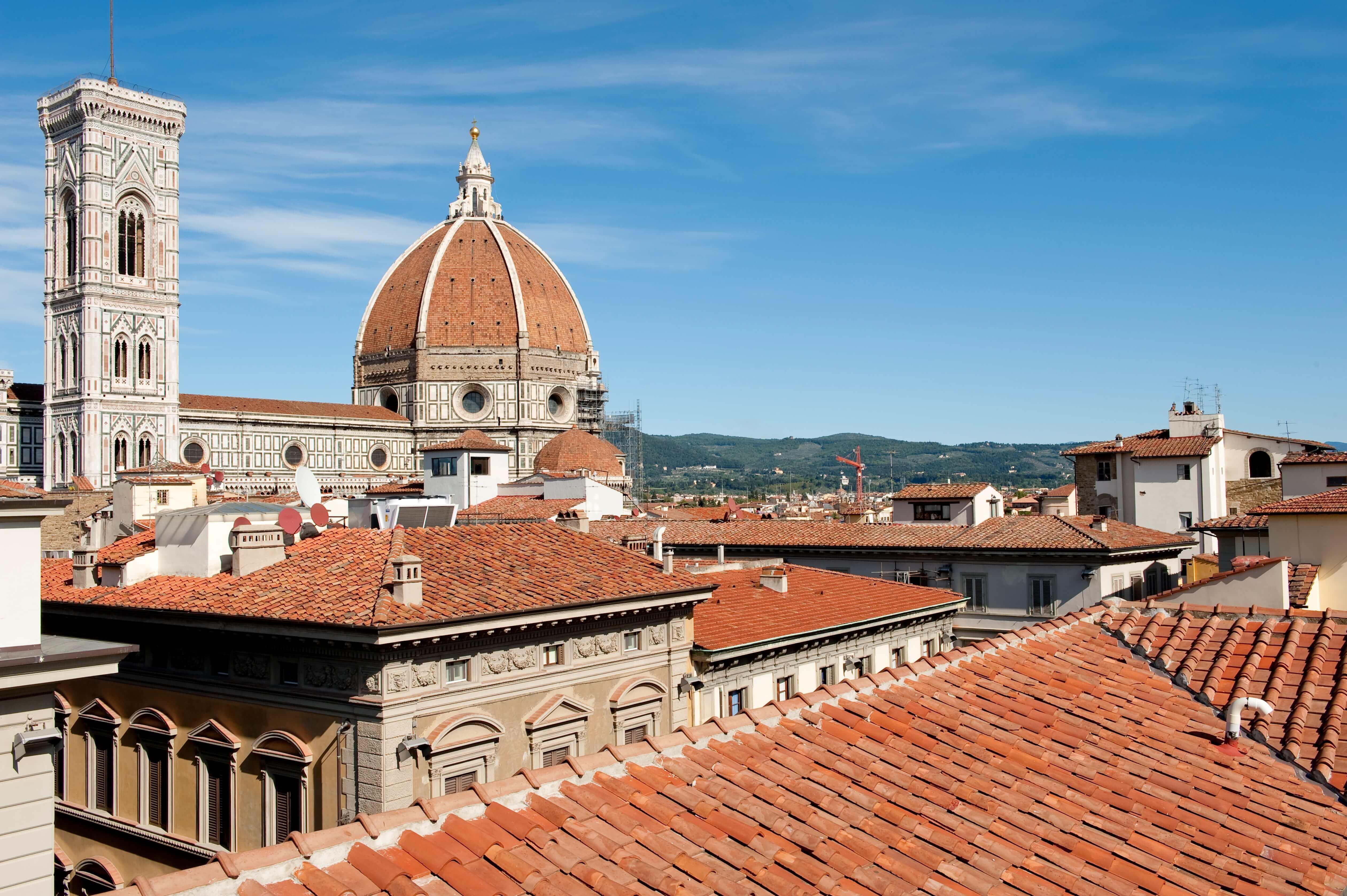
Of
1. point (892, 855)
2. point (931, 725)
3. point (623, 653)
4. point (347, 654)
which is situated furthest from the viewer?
point (623, 653)

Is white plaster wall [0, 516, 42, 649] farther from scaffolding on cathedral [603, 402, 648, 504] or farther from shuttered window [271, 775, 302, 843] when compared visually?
scaffolding on cathedral [603, 402, 648, 504]

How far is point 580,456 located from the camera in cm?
9781

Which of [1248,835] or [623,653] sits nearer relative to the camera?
[1248,835]

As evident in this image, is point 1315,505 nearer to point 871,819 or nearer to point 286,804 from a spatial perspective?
point 871,819

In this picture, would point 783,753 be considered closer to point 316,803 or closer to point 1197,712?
point 1197,712

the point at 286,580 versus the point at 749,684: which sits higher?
the point at 286,580

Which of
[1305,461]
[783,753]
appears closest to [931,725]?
[783,753]

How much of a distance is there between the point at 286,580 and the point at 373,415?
331 feet

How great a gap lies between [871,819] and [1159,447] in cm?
4547

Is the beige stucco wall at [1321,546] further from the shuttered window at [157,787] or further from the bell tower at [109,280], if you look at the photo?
the bell tower at [109,280]

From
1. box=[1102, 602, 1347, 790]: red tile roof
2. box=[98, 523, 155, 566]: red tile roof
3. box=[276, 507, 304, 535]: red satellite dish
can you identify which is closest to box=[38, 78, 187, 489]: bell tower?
box=[98, 523, 155, 566]: red tile roof

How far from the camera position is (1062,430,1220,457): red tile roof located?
47.3 meters

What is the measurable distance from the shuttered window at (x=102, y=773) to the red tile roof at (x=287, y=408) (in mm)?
86595

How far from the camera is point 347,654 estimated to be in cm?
1534
